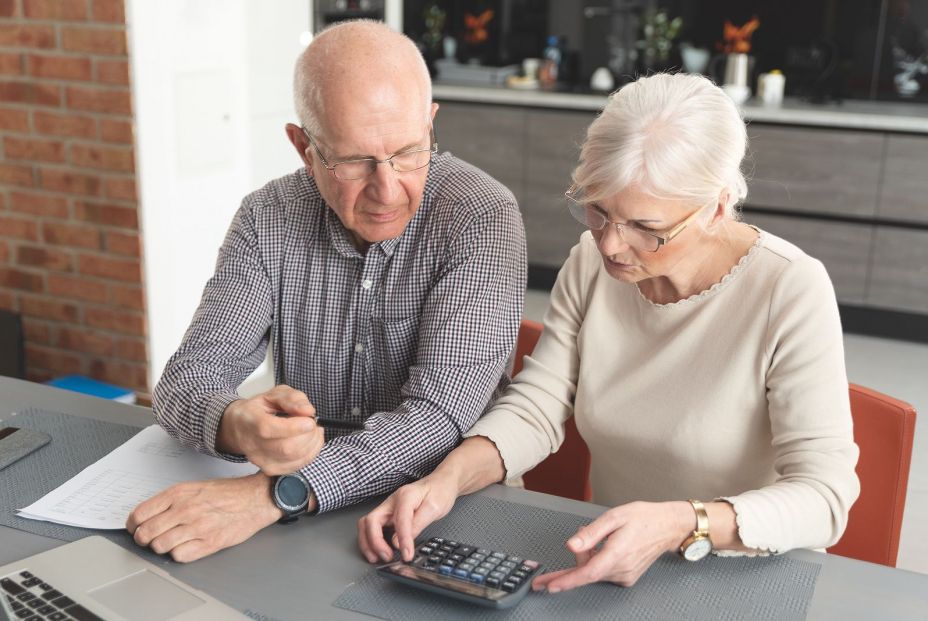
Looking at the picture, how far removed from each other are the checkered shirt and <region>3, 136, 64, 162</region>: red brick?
4.37 ft

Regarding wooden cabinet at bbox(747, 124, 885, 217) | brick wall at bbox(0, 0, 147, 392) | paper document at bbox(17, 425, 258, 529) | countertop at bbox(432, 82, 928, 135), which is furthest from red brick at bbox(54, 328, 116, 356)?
wooden cabinet at bbox(747, 124, 885, 217)

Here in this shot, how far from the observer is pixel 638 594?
44.9 inches

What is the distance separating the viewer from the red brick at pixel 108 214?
112 inches

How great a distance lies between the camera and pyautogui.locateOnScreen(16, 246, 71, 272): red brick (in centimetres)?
294

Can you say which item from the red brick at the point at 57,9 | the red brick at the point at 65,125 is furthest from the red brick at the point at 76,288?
the red brick at the point at 57,9

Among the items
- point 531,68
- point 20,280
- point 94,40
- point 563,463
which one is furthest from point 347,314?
point 531,68

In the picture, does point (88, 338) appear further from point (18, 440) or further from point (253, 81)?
point (18, 440)

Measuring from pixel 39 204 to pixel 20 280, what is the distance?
0.25 metres

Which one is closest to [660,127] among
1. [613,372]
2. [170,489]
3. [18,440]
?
[613,372]

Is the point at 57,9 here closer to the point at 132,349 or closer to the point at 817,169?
the point at 132,349

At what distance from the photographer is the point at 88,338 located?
297cm

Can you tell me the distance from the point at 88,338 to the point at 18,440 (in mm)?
1528

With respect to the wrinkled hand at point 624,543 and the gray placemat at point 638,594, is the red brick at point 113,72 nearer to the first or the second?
the gray placemat at point 638,594

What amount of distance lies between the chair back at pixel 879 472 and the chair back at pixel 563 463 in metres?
0.44
